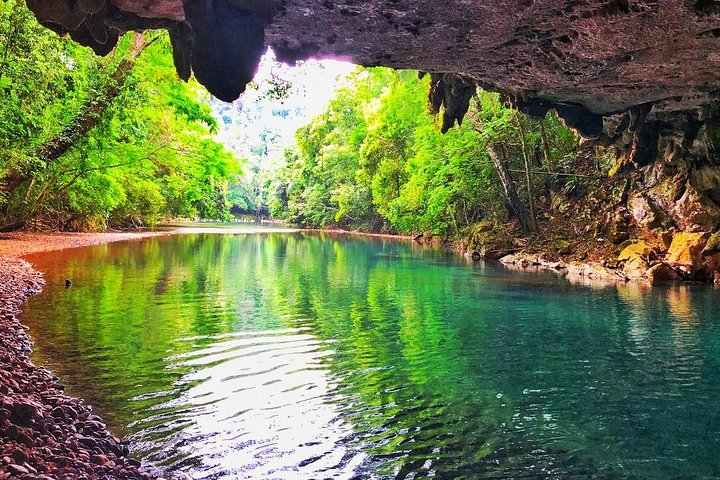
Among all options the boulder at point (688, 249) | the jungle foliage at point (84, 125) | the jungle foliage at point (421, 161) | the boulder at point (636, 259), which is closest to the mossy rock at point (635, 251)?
the boulder at point (636, 259)

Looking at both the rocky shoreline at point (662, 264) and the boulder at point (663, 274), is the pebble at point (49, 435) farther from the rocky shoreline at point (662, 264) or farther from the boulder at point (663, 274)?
the boulder at point (663, 274)

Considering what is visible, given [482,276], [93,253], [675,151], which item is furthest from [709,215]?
[93,253]

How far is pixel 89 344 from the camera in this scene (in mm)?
7551

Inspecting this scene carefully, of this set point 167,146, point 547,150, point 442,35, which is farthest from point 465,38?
point 167,146

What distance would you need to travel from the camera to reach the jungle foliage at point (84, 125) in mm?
10734

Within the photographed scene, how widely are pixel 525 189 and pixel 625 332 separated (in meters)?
17.6

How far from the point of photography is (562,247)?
21109 millimetres

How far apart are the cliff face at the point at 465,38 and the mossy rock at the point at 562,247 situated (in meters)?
11.1

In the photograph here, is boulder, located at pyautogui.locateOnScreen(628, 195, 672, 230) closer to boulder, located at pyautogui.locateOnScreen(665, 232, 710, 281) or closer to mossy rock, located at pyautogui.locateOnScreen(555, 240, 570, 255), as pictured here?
boulder, located at pyautogui.locateOnScreen(665, 232, 710, 281)

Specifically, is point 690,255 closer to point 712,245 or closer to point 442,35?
point 712,245

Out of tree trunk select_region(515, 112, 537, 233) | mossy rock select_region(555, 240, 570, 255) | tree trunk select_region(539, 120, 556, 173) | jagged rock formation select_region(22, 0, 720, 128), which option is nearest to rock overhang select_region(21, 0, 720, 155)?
jagged rock formation select_region(22, 0, 720, 128)

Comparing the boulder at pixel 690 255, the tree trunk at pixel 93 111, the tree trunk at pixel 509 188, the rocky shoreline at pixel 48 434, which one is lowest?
the rocky shoreline at pixel 48 434

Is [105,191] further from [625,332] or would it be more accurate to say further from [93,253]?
[625,332]

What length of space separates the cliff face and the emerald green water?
10.9ft
